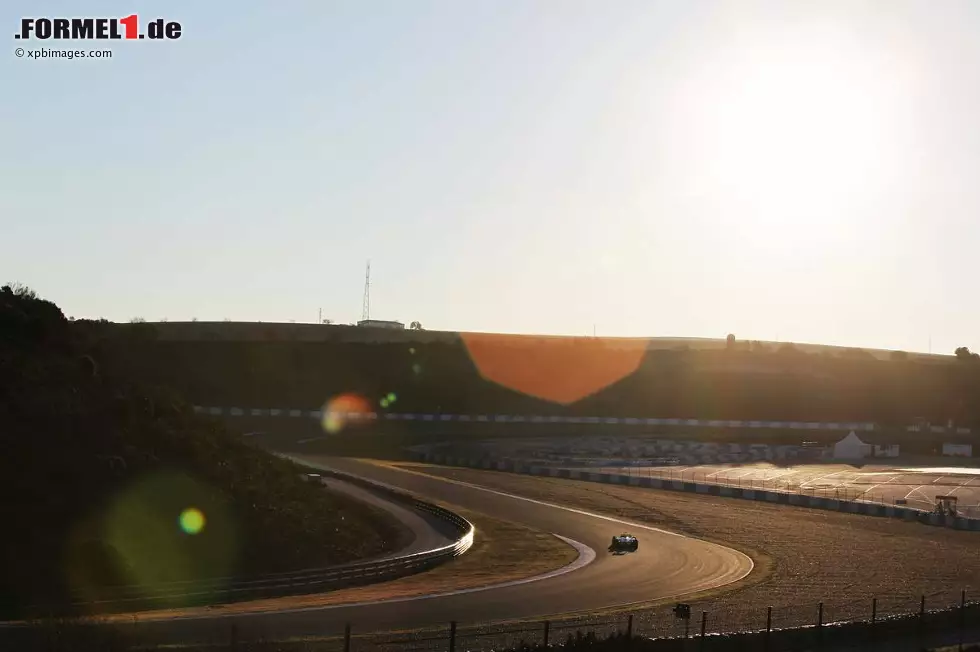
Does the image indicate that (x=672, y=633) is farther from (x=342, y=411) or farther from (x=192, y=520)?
(x=342, y=411)

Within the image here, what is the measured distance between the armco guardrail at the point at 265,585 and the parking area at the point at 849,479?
106 feet

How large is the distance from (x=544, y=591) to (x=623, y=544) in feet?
37.1

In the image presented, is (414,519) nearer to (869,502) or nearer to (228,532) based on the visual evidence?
(228,532)

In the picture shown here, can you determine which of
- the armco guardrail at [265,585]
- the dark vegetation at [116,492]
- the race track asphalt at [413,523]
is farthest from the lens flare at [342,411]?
the armco guardrail at [265,585]

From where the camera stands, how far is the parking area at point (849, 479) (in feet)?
203

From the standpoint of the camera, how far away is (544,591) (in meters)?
31.6

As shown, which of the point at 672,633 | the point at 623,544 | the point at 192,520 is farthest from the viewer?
the point at 623,544

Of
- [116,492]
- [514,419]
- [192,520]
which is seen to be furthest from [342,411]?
[116,492]

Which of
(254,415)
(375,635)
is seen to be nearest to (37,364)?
(375,635)

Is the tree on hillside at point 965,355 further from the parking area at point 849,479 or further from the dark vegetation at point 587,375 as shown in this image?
the parking area at point 849,479

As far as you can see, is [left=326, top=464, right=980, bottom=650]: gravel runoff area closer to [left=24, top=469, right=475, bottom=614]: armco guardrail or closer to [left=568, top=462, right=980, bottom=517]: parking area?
[left=568, top=462, right=980, bottom=517]: parking area

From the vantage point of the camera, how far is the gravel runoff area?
2341 cm

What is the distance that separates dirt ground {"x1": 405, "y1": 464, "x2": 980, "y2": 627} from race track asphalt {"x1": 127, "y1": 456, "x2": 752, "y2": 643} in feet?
7.21

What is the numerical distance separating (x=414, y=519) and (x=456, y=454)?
119 feet
